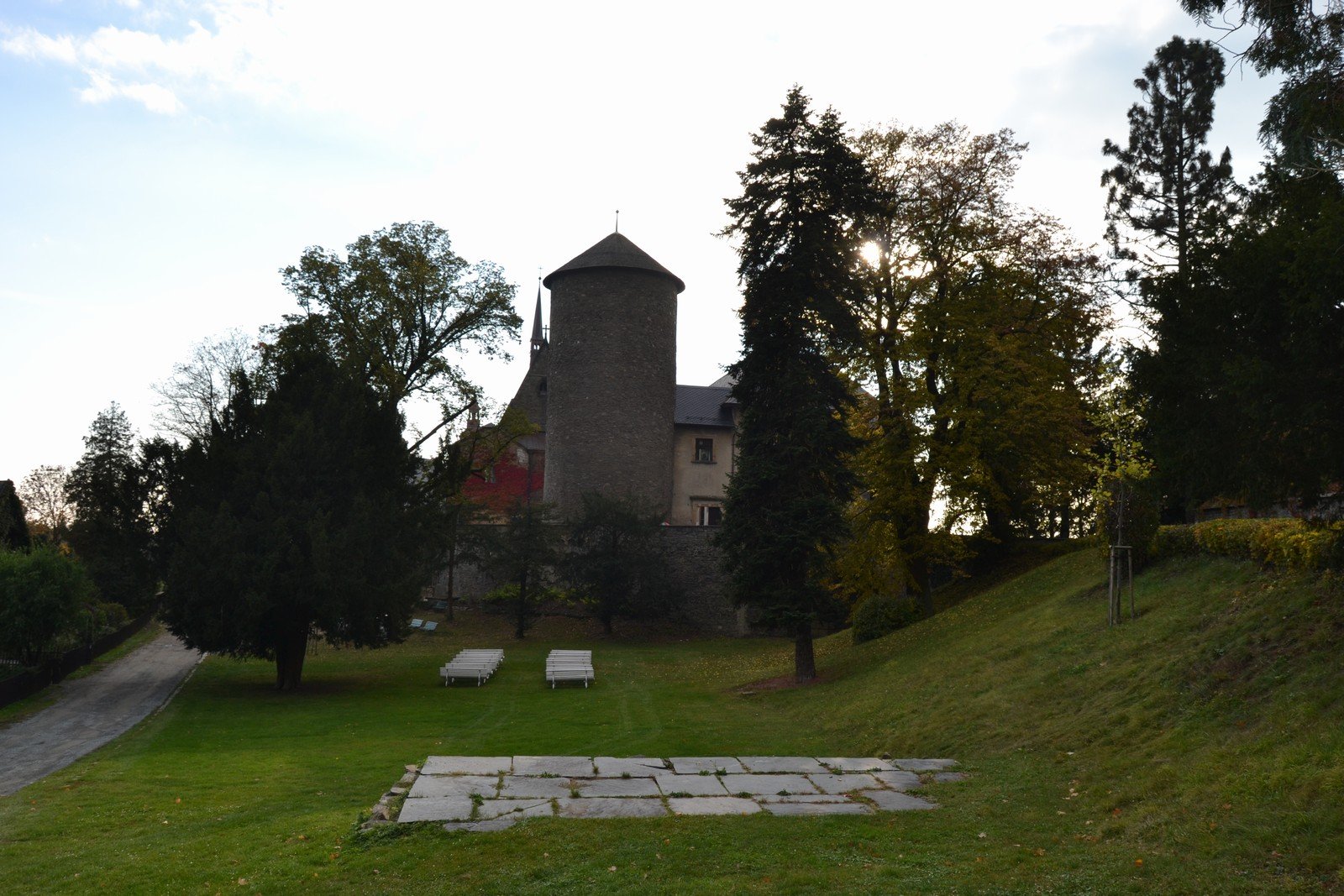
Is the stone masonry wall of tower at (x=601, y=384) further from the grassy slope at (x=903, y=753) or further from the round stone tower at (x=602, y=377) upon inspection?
the grassy slope at (x=903, y=753)

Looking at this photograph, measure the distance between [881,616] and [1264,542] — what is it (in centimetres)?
1279

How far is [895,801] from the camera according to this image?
31.3 feet

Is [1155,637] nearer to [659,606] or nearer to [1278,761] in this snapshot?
[1278,761]

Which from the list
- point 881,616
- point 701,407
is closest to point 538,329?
Result: point 701,407

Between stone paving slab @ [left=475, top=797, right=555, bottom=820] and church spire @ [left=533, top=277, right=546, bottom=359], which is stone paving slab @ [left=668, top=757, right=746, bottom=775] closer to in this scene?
stone paving slab @ [left=475, top=797, right=555, bottom=820]

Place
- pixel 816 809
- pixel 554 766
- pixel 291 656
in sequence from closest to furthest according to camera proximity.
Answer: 1. pixel 816 809
2. pixel 554 766
3. pixel 291 656

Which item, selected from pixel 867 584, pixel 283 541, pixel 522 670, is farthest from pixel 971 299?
pixel 283 541

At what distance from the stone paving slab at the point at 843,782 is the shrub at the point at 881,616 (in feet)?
50.5

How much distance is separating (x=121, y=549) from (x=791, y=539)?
15367 mm

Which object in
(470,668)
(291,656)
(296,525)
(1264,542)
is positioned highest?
(1264,542)

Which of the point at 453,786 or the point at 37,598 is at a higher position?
the point at 37,598

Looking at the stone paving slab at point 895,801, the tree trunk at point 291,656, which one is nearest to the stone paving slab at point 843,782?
the stone paving slab at point 895,801

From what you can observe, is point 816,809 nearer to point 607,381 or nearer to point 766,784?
point 766,784

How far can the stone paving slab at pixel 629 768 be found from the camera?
34.7 ft
